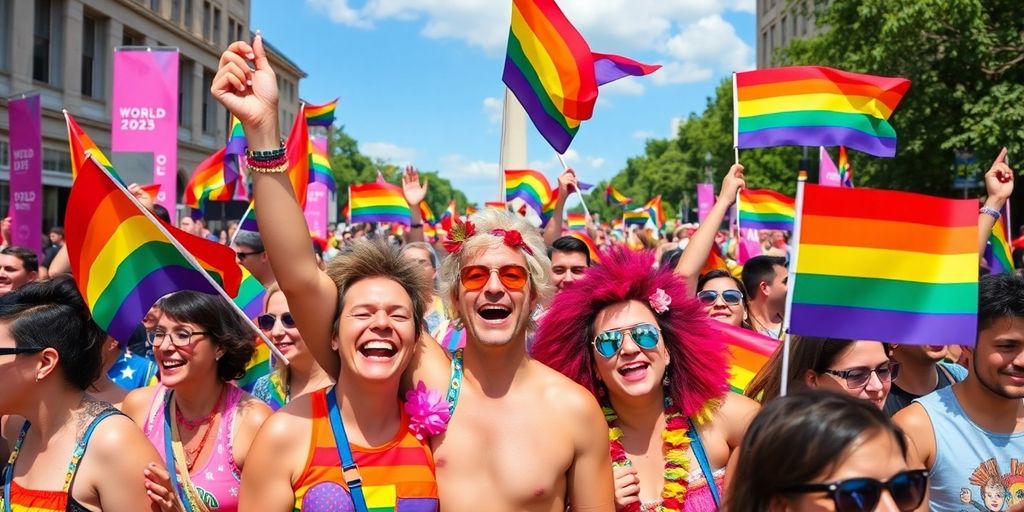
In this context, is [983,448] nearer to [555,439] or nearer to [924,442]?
[924,442]

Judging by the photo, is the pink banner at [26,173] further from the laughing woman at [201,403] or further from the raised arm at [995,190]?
the raised arm at [995,190]

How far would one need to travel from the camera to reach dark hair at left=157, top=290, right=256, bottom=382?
366cm

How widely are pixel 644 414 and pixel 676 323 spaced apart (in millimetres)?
369

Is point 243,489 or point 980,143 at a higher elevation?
point 980,143

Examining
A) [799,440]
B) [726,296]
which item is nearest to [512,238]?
[799,440]

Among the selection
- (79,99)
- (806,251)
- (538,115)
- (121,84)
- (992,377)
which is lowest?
(992,377)

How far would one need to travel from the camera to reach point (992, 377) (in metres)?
3.18

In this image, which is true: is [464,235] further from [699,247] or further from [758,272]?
[758,272]

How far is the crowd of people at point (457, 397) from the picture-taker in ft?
8.73

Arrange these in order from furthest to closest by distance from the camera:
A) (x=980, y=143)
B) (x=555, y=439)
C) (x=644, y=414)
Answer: (x=980, y=143)
(x=644, y=414)
(x=555, y=439)

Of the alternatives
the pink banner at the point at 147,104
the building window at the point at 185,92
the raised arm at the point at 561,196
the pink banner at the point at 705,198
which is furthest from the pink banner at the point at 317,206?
the building window at the point at 185,92

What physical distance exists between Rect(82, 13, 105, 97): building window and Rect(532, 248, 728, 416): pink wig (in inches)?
1313

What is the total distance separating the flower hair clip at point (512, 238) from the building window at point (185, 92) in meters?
41.4

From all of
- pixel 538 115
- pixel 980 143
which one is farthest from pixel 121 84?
pixel 980 143
